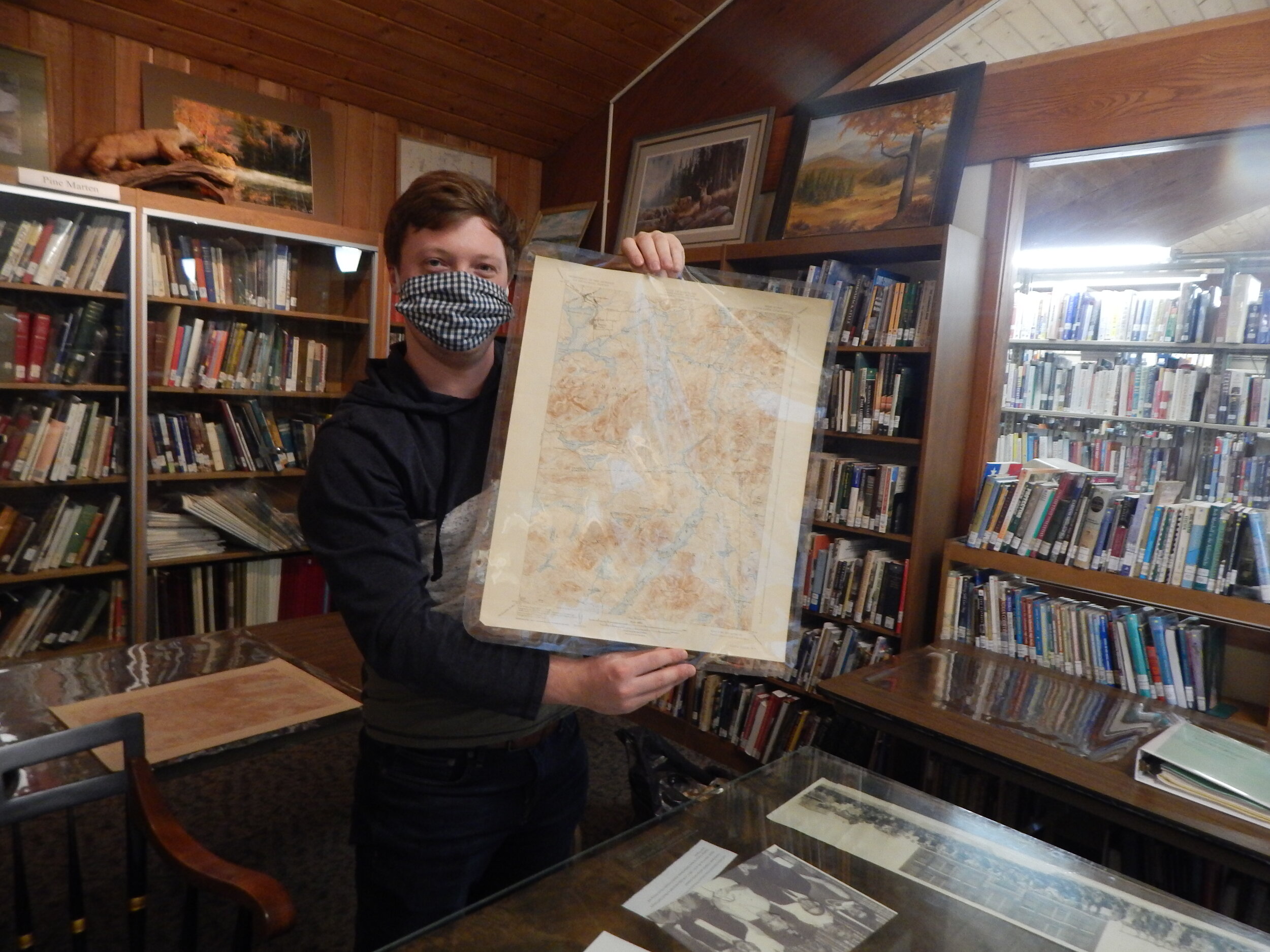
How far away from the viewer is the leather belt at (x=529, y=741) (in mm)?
1092

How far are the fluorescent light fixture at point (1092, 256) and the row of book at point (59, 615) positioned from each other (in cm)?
342

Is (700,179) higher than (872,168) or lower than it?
higher

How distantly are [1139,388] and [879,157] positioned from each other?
1133 millimetres

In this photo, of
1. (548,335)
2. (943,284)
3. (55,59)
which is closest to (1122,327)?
(943,284)

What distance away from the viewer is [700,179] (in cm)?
343

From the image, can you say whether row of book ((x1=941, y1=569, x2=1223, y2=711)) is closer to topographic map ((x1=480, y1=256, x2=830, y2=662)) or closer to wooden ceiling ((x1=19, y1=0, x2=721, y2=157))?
topographic map ((x1=480, y1=256, x2=830, y2=662))

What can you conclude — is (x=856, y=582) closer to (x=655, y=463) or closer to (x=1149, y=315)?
(x=1149, y=315)

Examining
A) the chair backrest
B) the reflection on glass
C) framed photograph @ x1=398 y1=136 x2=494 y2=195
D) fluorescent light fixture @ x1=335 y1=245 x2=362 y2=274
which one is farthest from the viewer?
framed photograph @ x1=398 y1=136 x2=494 y2=195

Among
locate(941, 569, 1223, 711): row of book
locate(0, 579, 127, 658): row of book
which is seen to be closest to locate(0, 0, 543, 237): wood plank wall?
locate(0, 579, 127, 658): row of book

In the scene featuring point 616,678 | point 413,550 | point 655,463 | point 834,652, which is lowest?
point 834,652

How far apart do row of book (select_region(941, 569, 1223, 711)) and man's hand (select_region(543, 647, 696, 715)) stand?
1.67 meters

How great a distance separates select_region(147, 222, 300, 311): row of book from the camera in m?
2.94

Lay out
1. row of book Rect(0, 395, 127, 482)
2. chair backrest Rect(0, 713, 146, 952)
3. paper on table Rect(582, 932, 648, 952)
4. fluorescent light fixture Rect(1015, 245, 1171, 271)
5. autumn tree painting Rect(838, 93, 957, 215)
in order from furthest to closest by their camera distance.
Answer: row of book Rect(0, 395, 127, 482) → autumn tree painting Rect(838, 93, 957, 215) → fluorescent light fixture Rect(1015, 245, 1171, 271) → chair backrest Rect(0, 713, 146, 952) → paper on table Rect(582, 932, 648, 952)

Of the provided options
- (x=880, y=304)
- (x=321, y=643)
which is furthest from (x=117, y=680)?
(x=880, y=304)
